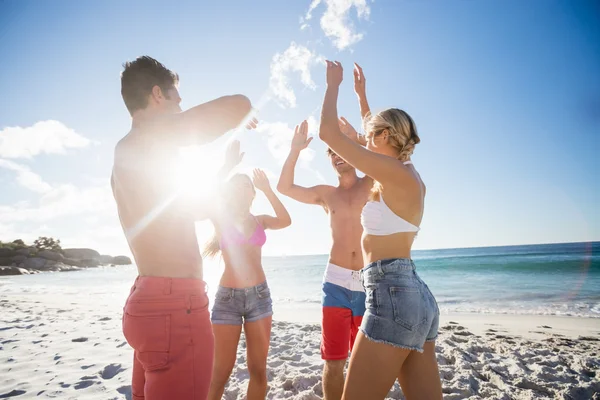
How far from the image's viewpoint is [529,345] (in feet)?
20.0

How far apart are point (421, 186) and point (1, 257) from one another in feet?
195

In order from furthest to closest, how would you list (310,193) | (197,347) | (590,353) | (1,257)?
(1,257), (590,353), (310,193), (197,347)

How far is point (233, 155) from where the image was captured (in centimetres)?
382

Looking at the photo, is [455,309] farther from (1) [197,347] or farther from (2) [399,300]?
(1) [197,347]

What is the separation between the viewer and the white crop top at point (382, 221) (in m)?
2.01

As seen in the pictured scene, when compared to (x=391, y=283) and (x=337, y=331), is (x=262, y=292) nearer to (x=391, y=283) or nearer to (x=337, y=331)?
(x=337, y=331)

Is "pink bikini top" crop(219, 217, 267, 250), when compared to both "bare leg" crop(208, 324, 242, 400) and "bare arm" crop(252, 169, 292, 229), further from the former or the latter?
"bare leg" crop(208, 324, 242, 400)

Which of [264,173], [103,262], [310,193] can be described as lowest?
[103,262]

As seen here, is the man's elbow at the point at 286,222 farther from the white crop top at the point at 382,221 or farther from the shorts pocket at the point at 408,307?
the shorts pocket at the point at 408,307

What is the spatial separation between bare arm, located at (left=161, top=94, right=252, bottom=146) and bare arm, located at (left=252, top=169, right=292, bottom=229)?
8.21ft

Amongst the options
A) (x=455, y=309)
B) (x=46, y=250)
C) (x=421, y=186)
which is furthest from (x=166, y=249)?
(x=46, y=250)

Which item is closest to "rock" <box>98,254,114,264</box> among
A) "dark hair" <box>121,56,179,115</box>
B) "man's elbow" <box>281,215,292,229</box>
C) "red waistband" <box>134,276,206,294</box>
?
"man's elbow" <box>281,215,292,229</box>

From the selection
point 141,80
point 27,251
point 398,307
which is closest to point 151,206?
point 141,80

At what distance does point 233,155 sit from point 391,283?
2539 mm
